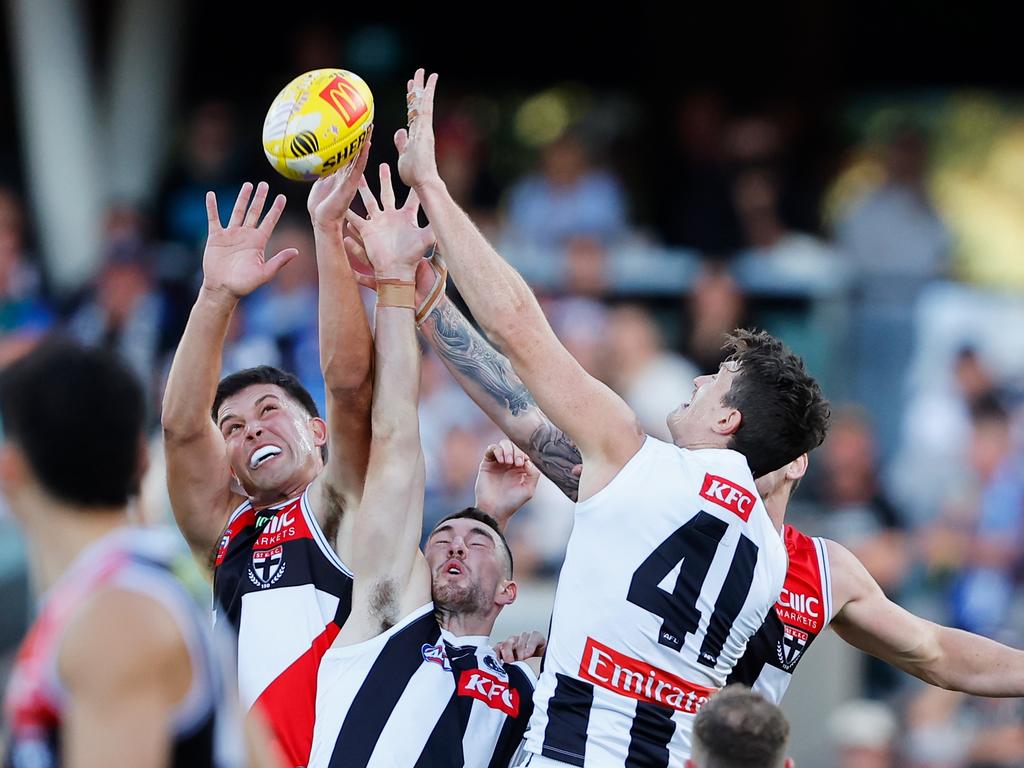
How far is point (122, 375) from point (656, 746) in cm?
217

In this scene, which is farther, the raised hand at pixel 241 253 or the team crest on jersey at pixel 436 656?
the raised hand at pixel 241 253

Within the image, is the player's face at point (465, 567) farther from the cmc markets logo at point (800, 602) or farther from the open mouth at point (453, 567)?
the cmc markets logo at point (800, 602)

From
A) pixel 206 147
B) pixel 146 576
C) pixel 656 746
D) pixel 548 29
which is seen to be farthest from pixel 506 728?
pixel 548 29

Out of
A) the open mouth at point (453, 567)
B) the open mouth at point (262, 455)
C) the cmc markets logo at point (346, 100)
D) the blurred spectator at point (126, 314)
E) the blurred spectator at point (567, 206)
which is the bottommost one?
the open mouth at point (453, 567)

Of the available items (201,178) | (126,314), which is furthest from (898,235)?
(126,314)

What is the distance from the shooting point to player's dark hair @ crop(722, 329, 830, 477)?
16.6ft

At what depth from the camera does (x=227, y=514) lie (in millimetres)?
6145

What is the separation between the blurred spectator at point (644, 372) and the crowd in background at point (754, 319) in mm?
16

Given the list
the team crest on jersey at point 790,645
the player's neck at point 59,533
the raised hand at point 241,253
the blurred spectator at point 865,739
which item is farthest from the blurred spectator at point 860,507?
the player's neck at point 59,533

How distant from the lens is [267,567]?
18.4ft

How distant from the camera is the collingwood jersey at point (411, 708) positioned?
17.1 feet

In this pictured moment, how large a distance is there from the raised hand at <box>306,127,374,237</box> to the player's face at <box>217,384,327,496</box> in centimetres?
81

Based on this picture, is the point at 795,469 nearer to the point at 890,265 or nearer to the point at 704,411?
the point at 704,411

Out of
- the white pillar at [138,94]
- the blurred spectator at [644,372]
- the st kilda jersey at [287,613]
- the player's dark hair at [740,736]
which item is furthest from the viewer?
the white pillar at [138,94]
